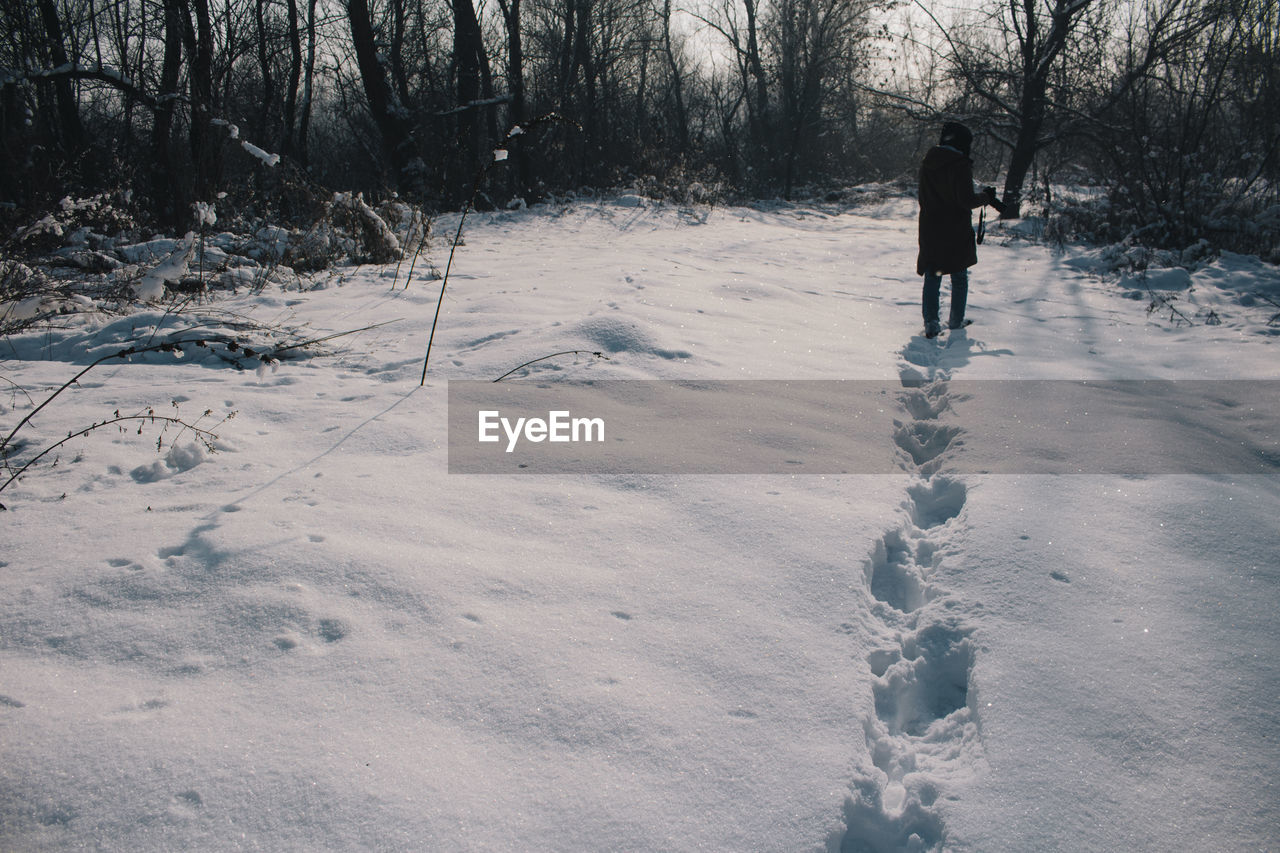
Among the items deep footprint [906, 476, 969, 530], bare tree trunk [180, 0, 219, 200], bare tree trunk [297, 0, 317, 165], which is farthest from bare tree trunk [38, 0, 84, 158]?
deep footprint [906, 476, 969, 530]

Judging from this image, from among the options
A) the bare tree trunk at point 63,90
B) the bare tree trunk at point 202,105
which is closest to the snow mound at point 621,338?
the bare tree trunk at point 202,105

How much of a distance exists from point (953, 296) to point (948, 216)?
0.60 m

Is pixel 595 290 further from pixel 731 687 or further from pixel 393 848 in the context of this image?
pixel 393 848

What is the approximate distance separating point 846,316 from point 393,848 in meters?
5.08

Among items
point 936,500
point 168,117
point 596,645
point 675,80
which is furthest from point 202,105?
point 675,80

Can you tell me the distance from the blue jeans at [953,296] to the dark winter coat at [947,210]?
0.07 meters

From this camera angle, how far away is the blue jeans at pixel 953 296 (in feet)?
16.9

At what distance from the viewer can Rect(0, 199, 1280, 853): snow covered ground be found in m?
1.31

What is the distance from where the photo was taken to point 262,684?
152cm

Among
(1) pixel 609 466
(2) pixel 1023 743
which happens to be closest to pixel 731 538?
(1) pixel 609 466

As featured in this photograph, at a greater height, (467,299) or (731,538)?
(467,299)

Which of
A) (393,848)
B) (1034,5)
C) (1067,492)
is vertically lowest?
(393,848)

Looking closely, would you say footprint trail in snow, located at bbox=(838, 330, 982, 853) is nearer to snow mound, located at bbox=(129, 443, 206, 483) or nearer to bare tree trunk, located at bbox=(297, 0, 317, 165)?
snow mound, located at bbox=(129, 443, 206, 483)

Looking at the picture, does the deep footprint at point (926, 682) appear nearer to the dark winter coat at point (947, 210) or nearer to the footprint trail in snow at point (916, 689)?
the footprint trail in snow at point (916, 689)
